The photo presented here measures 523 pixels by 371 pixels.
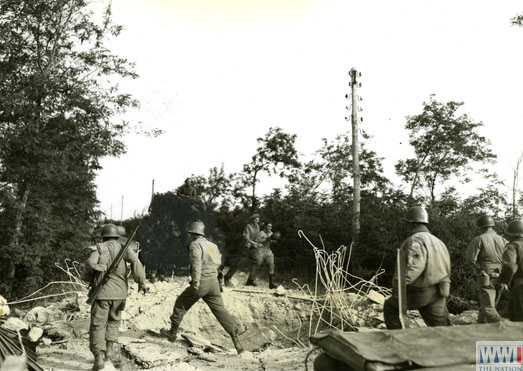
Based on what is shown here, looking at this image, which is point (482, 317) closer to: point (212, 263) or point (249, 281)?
point (212, 263)

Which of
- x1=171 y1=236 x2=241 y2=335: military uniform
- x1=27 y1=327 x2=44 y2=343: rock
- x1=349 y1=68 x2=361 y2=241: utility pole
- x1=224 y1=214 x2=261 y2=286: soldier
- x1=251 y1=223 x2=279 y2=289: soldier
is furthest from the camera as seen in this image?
x1=349 y1=68 x2=361 y2=241: utility pole

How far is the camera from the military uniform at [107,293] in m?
6.90

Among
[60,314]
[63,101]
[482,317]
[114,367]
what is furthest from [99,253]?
[63,101]

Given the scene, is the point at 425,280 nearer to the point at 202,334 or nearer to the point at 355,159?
the point at 202,334

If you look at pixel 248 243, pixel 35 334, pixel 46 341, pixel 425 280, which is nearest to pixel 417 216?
pixel 425 280

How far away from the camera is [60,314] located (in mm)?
10688

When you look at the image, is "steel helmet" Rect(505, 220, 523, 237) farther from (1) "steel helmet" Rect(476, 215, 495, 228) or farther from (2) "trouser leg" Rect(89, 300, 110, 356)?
(2) "trouser leg" Rect(89, 300, 110, 356)

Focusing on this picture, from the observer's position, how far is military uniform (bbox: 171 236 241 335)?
841 cm

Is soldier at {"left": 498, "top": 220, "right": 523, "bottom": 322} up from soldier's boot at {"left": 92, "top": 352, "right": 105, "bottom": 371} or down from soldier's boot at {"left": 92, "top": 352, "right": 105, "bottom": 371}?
up

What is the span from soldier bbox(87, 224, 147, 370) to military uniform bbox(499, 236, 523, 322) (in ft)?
16.9

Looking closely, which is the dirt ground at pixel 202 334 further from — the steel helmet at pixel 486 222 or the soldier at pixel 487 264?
the steel helmet at pixel 486 222

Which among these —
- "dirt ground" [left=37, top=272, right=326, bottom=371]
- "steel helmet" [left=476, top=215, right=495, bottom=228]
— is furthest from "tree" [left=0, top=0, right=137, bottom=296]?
"steel helmet" [left=476, top=215, right=495, bottom=228]

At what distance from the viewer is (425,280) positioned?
6.10 m

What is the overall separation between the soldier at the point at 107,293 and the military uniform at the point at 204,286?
1160mm
